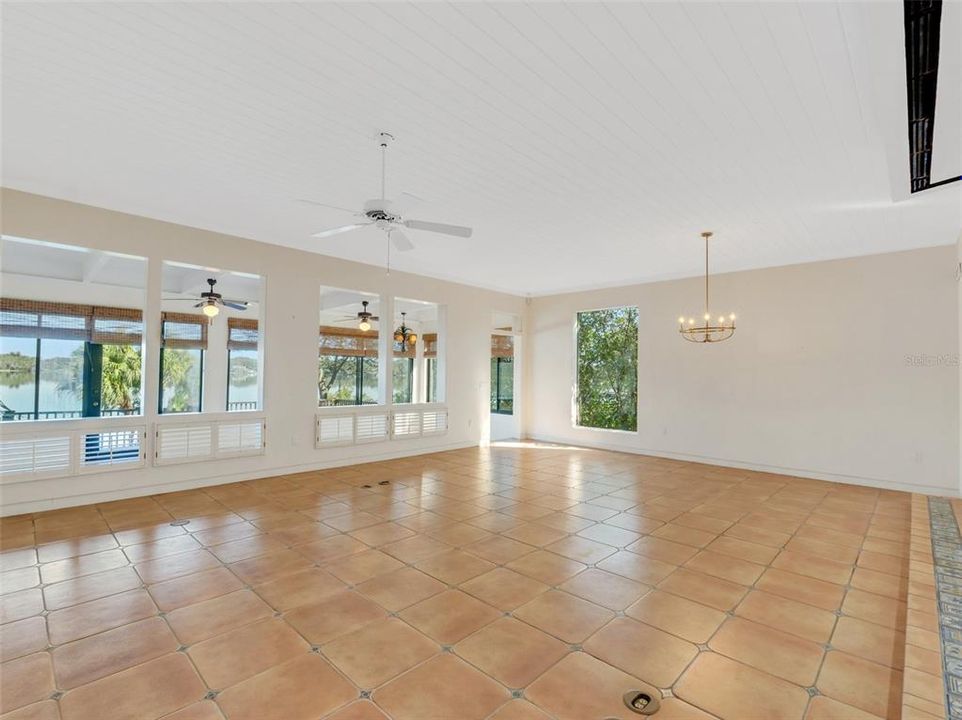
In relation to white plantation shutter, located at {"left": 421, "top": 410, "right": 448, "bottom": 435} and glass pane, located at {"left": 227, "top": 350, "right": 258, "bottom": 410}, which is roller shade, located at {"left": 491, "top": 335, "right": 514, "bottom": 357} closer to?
white plantation shutter, located at {"left": 421, "top": 410, "right": 448, "bottom": 435}

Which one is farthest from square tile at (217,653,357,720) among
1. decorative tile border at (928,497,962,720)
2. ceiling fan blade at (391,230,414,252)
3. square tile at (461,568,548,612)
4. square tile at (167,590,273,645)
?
ceiling fan blade at (391,230,414,252)

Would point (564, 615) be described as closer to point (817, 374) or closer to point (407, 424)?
point (407, 424)

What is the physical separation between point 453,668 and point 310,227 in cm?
461

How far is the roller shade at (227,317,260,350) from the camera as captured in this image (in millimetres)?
8570

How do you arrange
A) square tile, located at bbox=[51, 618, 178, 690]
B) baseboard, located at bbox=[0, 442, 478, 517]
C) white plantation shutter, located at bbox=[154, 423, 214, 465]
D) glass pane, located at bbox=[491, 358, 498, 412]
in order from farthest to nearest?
glass pane, located at bbox=[491, 358, 498, 412] → white plantation shutter, located at bbox=[154, 423, 214, 465] → baseboard, located at bbox=[0, 442, 478, 517] → square tile, located at bbox=[51, 618, 178, 690]

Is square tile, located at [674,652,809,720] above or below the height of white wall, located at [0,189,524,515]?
below

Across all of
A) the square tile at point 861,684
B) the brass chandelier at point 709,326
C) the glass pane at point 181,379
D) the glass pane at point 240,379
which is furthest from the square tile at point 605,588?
the glass pane at point 181,379

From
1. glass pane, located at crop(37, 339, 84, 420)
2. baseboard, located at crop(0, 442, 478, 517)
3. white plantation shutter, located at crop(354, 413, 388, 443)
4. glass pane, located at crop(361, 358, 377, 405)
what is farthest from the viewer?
glass pane, located at crop(361, 358, 377, 405)

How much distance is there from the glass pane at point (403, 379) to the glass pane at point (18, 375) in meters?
5.15

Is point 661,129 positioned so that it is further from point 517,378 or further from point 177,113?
point 517,378

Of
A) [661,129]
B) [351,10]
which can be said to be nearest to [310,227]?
[351,10]

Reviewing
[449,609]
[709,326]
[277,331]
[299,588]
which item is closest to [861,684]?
→ [449,609]

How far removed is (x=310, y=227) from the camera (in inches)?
206

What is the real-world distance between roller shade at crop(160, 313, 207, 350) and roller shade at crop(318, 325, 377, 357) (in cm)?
199
